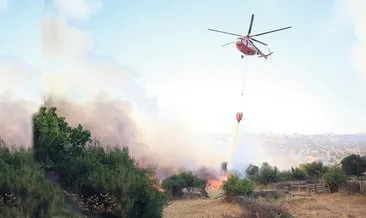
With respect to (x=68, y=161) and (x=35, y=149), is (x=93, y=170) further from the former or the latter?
(x=35, y=149)

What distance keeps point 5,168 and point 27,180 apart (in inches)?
61.9

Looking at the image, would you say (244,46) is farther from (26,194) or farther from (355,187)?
(26,194)

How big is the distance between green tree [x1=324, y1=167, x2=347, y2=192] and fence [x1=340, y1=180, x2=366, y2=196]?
0.94m

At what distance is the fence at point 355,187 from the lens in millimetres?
39075

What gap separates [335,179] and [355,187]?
Answer: 373cm

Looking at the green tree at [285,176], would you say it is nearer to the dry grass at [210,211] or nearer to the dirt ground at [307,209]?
the dirt ground at [307,209]

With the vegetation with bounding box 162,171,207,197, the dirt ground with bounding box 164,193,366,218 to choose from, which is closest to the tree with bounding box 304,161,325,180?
the vegetation with bounding box 162,171,207,197

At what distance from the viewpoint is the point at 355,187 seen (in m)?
40.5

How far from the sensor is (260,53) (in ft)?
185

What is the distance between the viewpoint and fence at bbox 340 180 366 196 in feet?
128

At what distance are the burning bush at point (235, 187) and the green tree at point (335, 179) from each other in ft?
39.9

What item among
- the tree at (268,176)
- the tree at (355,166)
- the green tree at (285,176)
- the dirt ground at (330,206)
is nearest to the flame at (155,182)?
the dirt ground at (330,206)

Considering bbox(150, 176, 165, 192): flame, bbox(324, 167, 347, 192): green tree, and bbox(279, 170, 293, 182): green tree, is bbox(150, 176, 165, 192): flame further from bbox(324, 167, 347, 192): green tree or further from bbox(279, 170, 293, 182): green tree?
bbox(279, 170, 293, 182): green tree

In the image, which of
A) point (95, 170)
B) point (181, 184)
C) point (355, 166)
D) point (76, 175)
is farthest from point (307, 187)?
point (95, 170)
